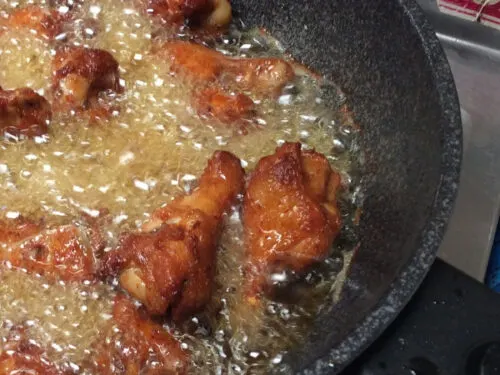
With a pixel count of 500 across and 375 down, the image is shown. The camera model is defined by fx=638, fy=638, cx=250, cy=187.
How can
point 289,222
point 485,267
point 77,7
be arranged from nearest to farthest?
point 289,222
point 485,267
point 77,7

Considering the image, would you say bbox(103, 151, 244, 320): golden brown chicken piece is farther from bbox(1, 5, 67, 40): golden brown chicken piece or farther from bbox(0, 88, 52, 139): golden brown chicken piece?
bbox(1, 5, 67, 40): golden brown chicken piece

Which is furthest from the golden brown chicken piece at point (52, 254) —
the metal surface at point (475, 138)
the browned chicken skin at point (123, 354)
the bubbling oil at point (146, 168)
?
the metal surface at point (475, 138)

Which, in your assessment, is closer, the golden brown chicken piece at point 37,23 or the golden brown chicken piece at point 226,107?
the golden brown chicken piece at point 226,107

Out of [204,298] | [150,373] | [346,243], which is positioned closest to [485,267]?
[346,243]

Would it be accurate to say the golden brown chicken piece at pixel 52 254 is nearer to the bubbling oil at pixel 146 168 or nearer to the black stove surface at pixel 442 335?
the bubbling oil at pixel 146 168

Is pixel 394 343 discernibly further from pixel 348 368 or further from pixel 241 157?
pixel 241 157

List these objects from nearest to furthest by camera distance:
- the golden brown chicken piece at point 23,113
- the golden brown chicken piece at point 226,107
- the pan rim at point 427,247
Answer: the pan rim at point 427,247, the golden brown chicken piece at point 23,113, the golden brown chicken piece at point 226,107

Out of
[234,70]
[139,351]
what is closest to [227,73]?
[234,70]
